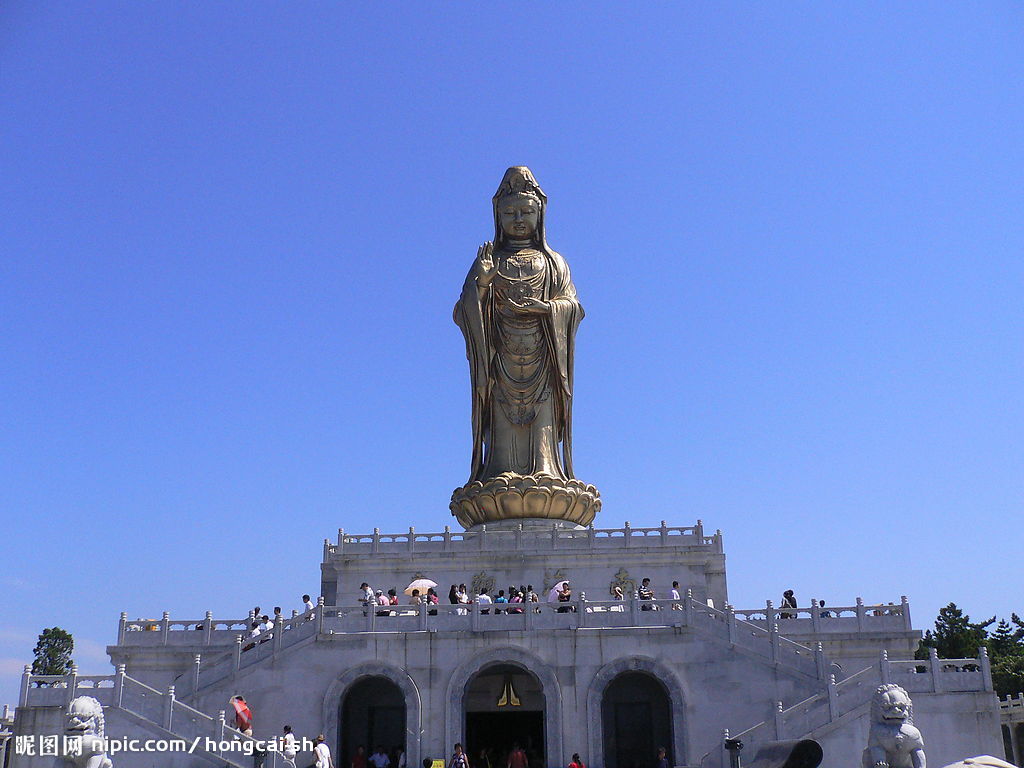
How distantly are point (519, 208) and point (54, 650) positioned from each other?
37200mm

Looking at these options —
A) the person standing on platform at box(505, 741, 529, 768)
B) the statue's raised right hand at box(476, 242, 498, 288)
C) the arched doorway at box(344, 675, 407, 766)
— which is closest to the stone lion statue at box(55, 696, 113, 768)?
the person standing on platform at box(505, 741, 529, 768)

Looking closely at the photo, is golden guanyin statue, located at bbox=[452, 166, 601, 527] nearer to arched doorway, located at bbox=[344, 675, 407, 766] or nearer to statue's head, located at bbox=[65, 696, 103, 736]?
arched doorway, located at bbox=[344, 675, 407, 766]

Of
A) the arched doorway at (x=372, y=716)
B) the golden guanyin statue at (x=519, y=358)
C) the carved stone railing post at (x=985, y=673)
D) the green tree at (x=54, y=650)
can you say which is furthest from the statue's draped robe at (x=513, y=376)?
the green tree at (x=54, y=650)

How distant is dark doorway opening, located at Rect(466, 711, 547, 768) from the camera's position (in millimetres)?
24656

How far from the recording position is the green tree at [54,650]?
5662cm

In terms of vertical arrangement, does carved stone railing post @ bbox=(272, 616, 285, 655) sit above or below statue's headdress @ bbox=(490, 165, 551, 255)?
below

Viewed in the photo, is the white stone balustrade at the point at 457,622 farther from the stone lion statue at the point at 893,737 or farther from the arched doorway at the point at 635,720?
the stone lion statue at the point at 893,737

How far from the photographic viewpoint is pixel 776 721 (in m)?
20.7

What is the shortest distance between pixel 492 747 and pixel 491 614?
3025 millimetres

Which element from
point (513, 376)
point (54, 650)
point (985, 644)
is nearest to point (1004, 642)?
point (985, 644)

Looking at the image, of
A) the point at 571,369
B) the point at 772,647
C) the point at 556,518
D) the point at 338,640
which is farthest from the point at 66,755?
the point at 571,369

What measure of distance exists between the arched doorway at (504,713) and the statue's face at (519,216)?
56.3 ft

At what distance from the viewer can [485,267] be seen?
35.9 meters

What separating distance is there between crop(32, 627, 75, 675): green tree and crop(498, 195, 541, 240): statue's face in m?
34.8
